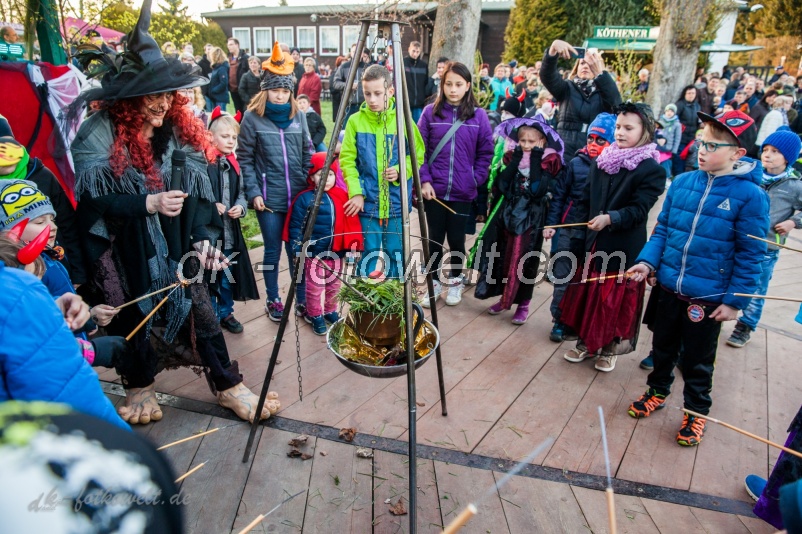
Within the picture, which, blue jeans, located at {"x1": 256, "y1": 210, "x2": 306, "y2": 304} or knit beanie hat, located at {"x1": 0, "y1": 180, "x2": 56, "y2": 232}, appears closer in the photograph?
knit beanie hat, located at {"x1": 0, "y1": 180, "x2": 56, "y2": 232}

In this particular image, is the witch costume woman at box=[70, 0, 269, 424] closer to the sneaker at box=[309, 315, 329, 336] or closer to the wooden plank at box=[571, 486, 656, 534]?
the sneaker at box=[309, 315, 329, 336]

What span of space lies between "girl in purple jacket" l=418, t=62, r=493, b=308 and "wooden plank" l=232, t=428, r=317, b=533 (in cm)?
183

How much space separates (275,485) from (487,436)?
1093 millimetres

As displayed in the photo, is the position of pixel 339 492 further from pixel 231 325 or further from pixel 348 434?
pixel 231 325

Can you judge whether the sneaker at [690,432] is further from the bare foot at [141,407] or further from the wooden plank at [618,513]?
the bare foot at [141,407]

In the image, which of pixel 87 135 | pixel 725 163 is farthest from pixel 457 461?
pixel 87 135

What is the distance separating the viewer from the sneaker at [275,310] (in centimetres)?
390

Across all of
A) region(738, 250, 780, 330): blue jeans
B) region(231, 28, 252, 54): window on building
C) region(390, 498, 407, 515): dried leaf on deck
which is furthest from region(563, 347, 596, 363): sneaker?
region(231, 28, 252, 54): window on building

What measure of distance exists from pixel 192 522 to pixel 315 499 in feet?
Answer: 1.64

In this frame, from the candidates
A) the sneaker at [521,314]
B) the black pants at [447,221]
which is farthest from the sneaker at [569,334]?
the black pants at [447,221]

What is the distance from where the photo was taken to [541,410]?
2992 mm

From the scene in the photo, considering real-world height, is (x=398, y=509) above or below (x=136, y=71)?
below

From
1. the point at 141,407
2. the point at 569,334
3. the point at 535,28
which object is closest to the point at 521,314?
the point at 569,334

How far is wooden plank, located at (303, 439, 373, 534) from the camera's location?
7.03 ft
